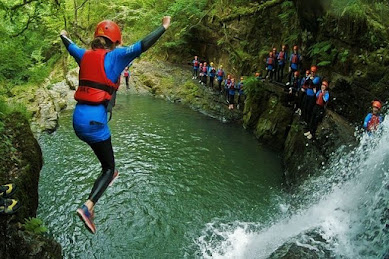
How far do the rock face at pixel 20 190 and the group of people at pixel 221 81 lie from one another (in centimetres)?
1112

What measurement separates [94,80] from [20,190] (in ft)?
14.8

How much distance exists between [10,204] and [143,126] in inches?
435

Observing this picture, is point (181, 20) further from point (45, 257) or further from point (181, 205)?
point (45, 257)

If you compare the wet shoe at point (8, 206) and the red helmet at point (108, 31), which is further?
the wet shoe at point (8, 206)

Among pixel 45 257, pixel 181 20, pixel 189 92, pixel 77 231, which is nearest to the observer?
pixel 45 257

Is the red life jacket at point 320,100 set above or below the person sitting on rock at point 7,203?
above

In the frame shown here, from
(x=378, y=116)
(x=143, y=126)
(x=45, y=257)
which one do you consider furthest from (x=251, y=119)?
(x=45, y=257)

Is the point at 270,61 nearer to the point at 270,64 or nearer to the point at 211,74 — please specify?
the point at 270,64

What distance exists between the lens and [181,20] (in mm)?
25141

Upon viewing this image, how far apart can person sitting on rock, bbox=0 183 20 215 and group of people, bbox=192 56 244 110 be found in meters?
13.1

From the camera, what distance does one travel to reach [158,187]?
33.7 ft

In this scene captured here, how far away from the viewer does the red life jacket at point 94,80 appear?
133 inches

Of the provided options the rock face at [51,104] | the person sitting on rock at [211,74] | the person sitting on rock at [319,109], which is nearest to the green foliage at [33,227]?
the person sitting on rock at [319,109]

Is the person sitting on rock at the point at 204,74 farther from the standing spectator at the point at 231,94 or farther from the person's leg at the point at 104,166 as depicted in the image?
the person's leg at the point at 104,166
